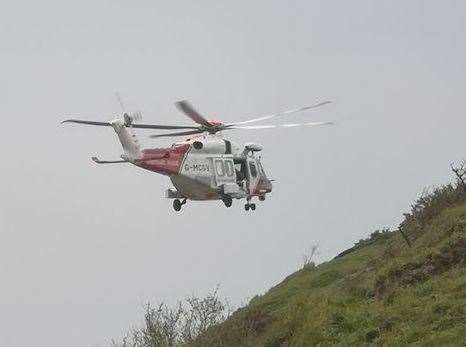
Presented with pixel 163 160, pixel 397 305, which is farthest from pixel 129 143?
pixel 397 305

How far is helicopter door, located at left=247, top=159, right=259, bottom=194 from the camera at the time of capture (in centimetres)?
3531

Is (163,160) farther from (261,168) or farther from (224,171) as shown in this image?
(261,168)

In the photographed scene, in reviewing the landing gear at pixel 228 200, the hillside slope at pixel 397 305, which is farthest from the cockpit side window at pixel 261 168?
the hillside slope at pixel 397 305

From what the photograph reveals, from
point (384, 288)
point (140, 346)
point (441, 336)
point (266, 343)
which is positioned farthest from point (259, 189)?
point (441, 336)

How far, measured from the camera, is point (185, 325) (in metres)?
39.0

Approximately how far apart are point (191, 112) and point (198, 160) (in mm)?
2125

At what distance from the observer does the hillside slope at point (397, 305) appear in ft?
56.5

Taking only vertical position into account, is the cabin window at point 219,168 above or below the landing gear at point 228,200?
above

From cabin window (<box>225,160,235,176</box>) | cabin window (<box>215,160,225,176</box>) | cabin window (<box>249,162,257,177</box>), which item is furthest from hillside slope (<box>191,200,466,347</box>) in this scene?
cabin window (<box>249,162,257,177</box>)

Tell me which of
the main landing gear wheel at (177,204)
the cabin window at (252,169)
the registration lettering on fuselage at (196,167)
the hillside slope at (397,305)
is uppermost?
the cabin window at (252,169)

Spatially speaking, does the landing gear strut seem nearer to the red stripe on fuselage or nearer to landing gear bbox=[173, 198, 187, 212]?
landing gear bbox=[173, 198, 187, 212]

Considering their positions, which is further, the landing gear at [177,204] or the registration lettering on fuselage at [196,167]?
the landing gear at [177,204]

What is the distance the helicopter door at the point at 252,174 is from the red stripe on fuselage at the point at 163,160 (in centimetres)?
423

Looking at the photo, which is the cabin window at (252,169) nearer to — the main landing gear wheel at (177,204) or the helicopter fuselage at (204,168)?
the helicopter fuselage at (204,168)
